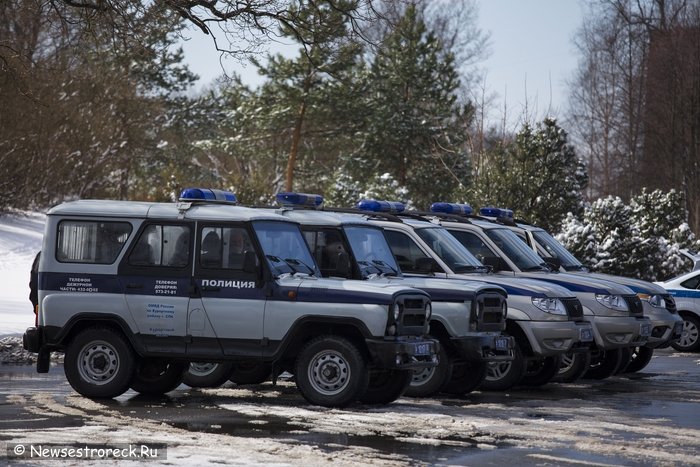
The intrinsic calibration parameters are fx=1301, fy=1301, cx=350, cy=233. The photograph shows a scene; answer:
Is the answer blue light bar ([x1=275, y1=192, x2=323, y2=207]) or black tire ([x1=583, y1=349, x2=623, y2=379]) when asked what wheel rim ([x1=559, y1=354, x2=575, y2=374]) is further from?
blue light bar ([x1=275, y1=192, x2=323, y2=207])

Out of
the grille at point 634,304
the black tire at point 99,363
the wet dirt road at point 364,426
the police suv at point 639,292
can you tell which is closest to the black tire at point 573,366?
the grille at point 634,304

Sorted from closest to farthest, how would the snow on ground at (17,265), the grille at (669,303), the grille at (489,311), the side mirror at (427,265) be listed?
1. the grille at (489,311)
2. the side mirror at (427,265)
3. the grille at (669,303)
4. the snow on ground at (17,265)

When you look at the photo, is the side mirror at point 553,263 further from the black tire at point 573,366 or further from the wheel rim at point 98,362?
the wheel rim at point 98,362

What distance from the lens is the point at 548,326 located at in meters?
15.9

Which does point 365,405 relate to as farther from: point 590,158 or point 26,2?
point 590,158

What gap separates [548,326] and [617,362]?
3.08m

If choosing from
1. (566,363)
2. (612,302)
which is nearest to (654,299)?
(612,302)

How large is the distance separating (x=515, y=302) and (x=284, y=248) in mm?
3564

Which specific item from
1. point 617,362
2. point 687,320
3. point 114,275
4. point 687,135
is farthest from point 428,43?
point 114,275

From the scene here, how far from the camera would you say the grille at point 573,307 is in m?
16.4

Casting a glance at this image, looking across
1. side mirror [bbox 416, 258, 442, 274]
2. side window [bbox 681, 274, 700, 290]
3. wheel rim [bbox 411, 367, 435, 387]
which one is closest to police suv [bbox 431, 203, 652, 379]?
side mirror [bbox 416, 258, 442, 274]

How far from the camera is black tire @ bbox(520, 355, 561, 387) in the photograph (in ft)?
55.1

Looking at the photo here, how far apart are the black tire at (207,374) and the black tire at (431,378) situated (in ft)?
7.00

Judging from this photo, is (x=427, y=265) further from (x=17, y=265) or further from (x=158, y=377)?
(x=17, y=265)
